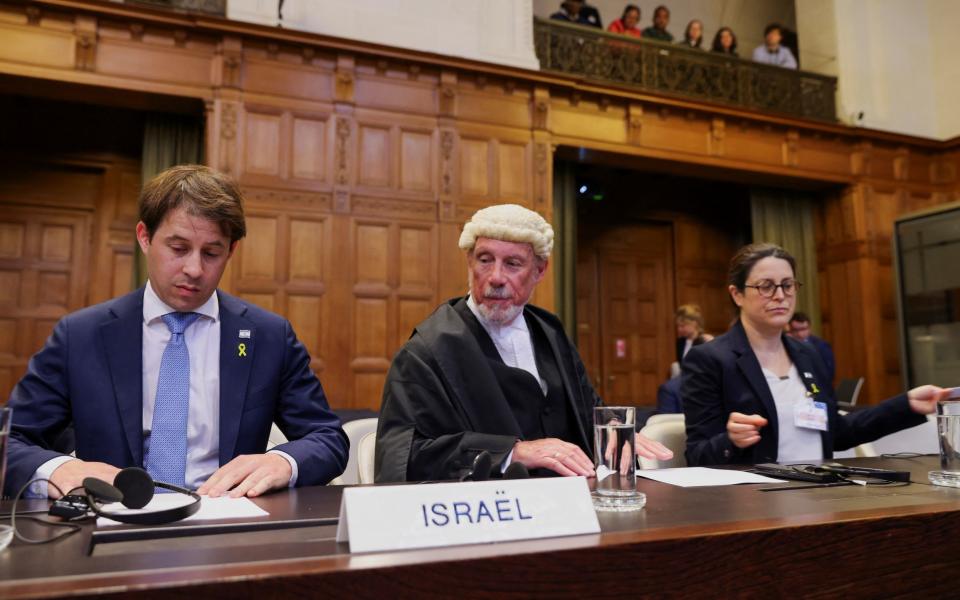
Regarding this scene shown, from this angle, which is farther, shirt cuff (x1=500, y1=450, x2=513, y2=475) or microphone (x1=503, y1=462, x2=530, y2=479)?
shirt cuff (x1=500, y1=450, x2=513, y2=475)

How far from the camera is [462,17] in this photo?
285 inches

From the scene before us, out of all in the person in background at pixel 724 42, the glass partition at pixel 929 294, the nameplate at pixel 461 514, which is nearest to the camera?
the nameplate at pixel 461 514

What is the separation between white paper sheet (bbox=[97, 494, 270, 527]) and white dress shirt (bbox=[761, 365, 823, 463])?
1.91 m

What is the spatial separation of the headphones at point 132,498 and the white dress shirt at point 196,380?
612mm

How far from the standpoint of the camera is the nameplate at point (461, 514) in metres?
0.86

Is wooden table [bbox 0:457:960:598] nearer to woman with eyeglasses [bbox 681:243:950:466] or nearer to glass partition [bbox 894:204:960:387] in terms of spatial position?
woman with eyeglasses [bbox 681:243:950:466]

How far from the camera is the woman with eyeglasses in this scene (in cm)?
236

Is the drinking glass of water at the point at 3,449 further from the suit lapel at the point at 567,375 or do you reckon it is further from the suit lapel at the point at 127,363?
the suit lapel at the point at 567,375

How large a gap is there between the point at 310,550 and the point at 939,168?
10866 millimetres

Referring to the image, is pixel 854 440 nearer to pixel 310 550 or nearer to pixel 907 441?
pixel 907 441

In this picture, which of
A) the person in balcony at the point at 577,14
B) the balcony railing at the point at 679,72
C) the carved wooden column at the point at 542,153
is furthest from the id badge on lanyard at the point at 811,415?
the person in balcony at the point at 577,14

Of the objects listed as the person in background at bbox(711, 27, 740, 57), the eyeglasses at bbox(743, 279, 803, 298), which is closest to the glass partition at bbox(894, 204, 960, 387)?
the person in background at bbox(711, 27, 740, 57)

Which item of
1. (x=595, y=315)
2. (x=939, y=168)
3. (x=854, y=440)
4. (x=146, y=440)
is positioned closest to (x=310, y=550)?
(x=146, y=440)

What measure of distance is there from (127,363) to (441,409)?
788 mm
